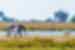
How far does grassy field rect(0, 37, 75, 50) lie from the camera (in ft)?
5.84

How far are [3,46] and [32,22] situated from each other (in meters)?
0.31

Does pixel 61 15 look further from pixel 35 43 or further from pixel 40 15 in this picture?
pixel 35 43

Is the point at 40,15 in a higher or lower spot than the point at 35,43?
higher

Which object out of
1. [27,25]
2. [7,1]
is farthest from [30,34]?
[7,1]

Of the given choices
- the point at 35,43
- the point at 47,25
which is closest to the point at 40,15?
Result: the point at 47,25

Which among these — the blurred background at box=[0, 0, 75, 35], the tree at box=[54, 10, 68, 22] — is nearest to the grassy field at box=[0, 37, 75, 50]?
the blurred background at box=[0, 0, 75, 35]

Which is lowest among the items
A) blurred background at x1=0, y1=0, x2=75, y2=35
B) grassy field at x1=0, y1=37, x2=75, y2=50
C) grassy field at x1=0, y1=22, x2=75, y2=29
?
grassy field at x1=0, y1=37, x2=75, y2=50

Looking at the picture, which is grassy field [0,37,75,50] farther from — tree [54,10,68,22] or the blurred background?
tree [54,10,68,22]

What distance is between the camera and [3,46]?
1.79 metres

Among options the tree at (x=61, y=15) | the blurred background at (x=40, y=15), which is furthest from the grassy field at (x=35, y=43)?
the tree at (x=61, y=15)

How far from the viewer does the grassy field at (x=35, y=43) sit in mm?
1780

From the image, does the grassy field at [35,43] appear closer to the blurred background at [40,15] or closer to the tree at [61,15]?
the blurred background at [40,15]

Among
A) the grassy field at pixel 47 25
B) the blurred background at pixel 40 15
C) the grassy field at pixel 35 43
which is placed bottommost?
Result: the grassy field at pixel 35 43

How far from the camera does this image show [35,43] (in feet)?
5.86
